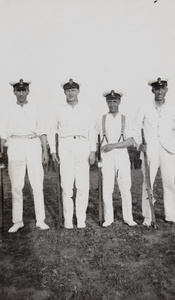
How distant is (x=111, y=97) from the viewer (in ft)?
18.7

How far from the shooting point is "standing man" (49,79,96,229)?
222 inches

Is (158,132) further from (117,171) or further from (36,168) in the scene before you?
(36,168)

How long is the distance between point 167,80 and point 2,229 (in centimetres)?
457

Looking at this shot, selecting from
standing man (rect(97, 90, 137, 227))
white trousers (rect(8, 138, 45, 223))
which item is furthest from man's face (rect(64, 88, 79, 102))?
white trousers (rect(8, 138, 45, 223))

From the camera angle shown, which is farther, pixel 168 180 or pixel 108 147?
pixel 168 180

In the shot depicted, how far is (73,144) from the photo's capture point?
223 inches

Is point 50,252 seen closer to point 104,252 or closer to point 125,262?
point 104,252

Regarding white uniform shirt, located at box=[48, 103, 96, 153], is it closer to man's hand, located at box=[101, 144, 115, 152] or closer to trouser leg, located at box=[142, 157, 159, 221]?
man's hand, located at box=[101, 144, 115, 152]

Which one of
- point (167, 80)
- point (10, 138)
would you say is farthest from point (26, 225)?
point (167, 80)

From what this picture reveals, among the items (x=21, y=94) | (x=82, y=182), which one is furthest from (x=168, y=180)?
(x=21, y=94)

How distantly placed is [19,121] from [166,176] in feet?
10.7

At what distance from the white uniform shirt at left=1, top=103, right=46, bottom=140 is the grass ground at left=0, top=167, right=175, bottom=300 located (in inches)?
80.7

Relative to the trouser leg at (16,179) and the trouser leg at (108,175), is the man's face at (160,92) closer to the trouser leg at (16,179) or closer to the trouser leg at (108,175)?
the trouser leg at (108,175)

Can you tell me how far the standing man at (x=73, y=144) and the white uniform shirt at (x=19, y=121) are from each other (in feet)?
1.57
